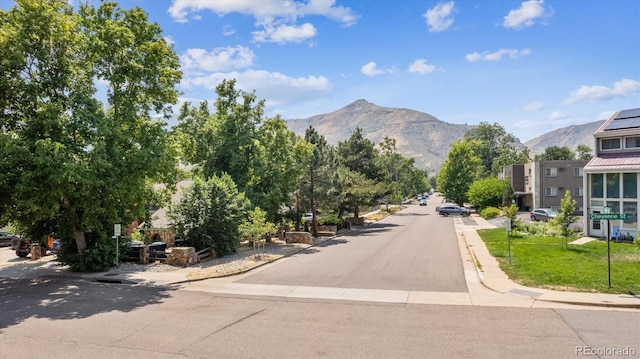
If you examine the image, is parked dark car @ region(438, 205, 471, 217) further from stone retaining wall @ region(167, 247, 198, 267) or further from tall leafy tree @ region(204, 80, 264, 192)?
stone retaining wall @ region(167, 247, 198, 267)

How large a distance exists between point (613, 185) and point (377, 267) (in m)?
20.1

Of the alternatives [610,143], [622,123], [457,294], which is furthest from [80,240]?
[622,123]

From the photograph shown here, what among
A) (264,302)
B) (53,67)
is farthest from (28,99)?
(264,302)

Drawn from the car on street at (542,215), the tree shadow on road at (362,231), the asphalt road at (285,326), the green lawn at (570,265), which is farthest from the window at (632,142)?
the asphalt road at (285,326)

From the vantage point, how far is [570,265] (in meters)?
18.7

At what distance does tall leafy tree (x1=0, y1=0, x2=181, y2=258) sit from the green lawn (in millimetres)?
17571

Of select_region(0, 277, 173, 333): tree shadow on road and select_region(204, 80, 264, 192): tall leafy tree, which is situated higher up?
select_region(204, 80, 264, 192): tall leafy tree

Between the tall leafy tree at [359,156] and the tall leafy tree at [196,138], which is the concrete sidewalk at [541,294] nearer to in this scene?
the tall leafy tree at [196,138]

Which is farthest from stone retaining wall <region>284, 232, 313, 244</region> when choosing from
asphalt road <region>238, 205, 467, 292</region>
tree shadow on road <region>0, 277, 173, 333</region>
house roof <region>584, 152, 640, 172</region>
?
house roof <region>584, 152, 640, 172</region>

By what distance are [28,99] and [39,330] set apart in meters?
11.8

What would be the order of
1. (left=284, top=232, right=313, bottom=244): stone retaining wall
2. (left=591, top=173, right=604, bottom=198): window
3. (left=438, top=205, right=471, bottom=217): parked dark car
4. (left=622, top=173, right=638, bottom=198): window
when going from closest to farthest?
(left=622, top=173, right=638, bottom=198): window
(left=591, top=173, right=604, bottom=198): window
(left=284, top=232, right=313, bottom=244): stone retaining wall
(left=438, top=205, right=471, bottom=217): parked dark car

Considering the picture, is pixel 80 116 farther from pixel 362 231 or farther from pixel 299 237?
pixel 362 231

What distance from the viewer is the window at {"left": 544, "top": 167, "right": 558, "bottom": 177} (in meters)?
58.3

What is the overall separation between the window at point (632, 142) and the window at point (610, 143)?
1.83 ft
